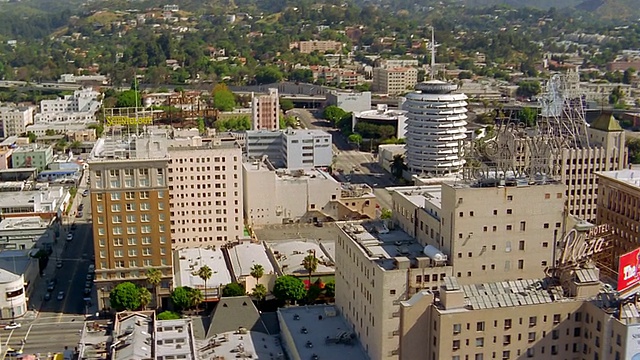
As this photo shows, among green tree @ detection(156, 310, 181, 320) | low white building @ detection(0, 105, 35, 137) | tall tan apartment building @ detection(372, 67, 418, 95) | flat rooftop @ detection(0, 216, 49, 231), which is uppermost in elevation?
tall tan apartment building @ detection(372, 67, 418, 95)

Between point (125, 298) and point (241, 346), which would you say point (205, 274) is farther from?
point (241, 346)

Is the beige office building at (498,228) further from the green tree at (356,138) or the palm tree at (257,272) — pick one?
the green tree at (356,138)

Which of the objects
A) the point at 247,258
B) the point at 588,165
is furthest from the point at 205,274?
the point at 588,165

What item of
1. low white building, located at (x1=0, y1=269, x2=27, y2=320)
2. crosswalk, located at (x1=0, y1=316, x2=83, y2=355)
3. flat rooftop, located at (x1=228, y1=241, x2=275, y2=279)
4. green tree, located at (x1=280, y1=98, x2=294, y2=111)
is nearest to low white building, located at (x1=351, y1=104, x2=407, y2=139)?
green tree, located at (x1=280, y1=98, x2=294, y2=111)

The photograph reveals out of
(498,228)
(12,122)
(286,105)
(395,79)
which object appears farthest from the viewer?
(395,79)

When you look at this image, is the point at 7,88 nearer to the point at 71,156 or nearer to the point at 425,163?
the point at 71,156

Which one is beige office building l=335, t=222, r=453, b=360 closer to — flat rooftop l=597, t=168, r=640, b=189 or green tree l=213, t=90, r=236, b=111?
flat rooftop l=597, t=168, r=640, b=189

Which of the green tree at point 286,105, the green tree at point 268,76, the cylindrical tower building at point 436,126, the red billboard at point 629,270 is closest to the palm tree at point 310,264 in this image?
the red billboard at point 629,270
